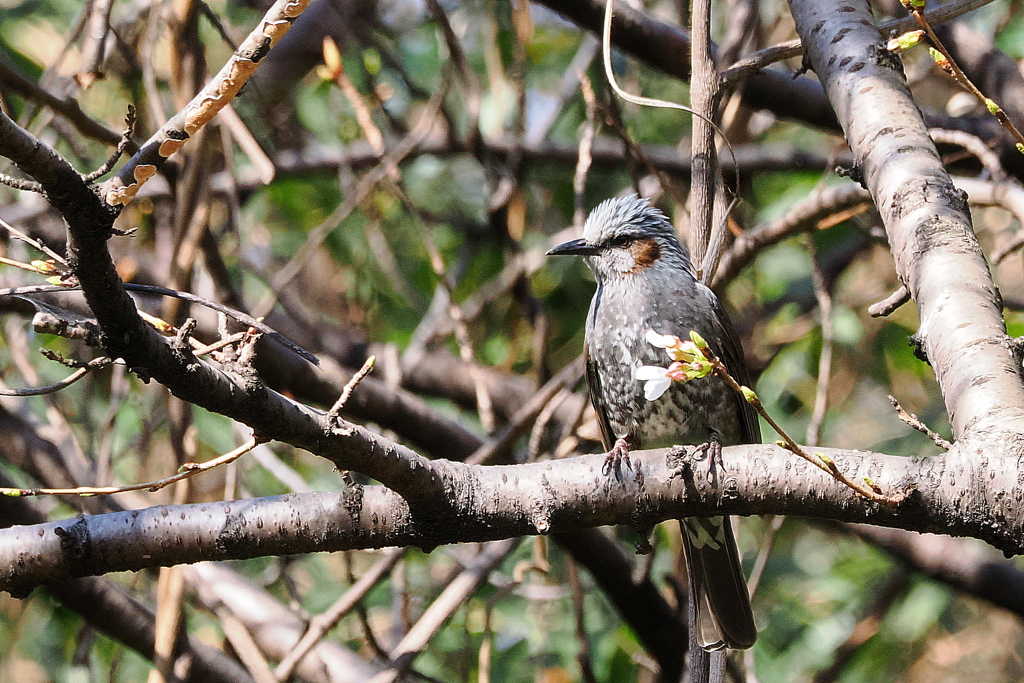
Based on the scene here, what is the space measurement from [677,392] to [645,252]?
675 millimetres

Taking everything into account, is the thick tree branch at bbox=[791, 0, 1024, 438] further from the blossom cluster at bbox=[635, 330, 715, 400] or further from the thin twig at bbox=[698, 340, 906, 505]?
the blossom cluster at bbox=[635, 330, 715, 400]

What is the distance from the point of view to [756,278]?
16.1 feet

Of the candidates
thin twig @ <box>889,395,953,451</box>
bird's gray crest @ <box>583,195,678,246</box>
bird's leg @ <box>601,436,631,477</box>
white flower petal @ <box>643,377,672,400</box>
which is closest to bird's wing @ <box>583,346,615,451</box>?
bird's gray crest @ <box>583,195,678,246</box>

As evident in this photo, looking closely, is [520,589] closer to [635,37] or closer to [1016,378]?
[635,37]

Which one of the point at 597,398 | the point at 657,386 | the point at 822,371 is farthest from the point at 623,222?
the point at 657,386

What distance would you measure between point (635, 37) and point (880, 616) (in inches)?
110

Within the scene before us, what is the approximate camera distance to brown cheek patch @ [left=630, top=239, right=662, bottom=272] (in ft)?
11.7

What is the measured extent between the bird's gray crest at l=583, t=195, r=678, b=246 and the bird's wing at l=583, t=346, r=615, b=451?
18.7 inches

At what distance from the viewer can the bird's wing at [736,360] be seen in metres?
3.22

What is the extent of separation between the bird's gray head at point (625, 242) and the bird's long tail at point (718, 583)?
98cm

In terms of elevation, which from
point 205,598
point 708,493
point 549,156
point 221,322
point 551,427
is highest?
point 549,156

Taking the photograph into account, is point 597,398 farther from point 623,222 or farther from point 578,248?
point 623,222

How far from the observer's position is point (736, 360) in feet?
10.7

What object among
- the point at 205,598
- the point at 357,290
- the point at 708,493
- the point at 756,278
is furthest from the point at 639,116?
the point at 708,493
